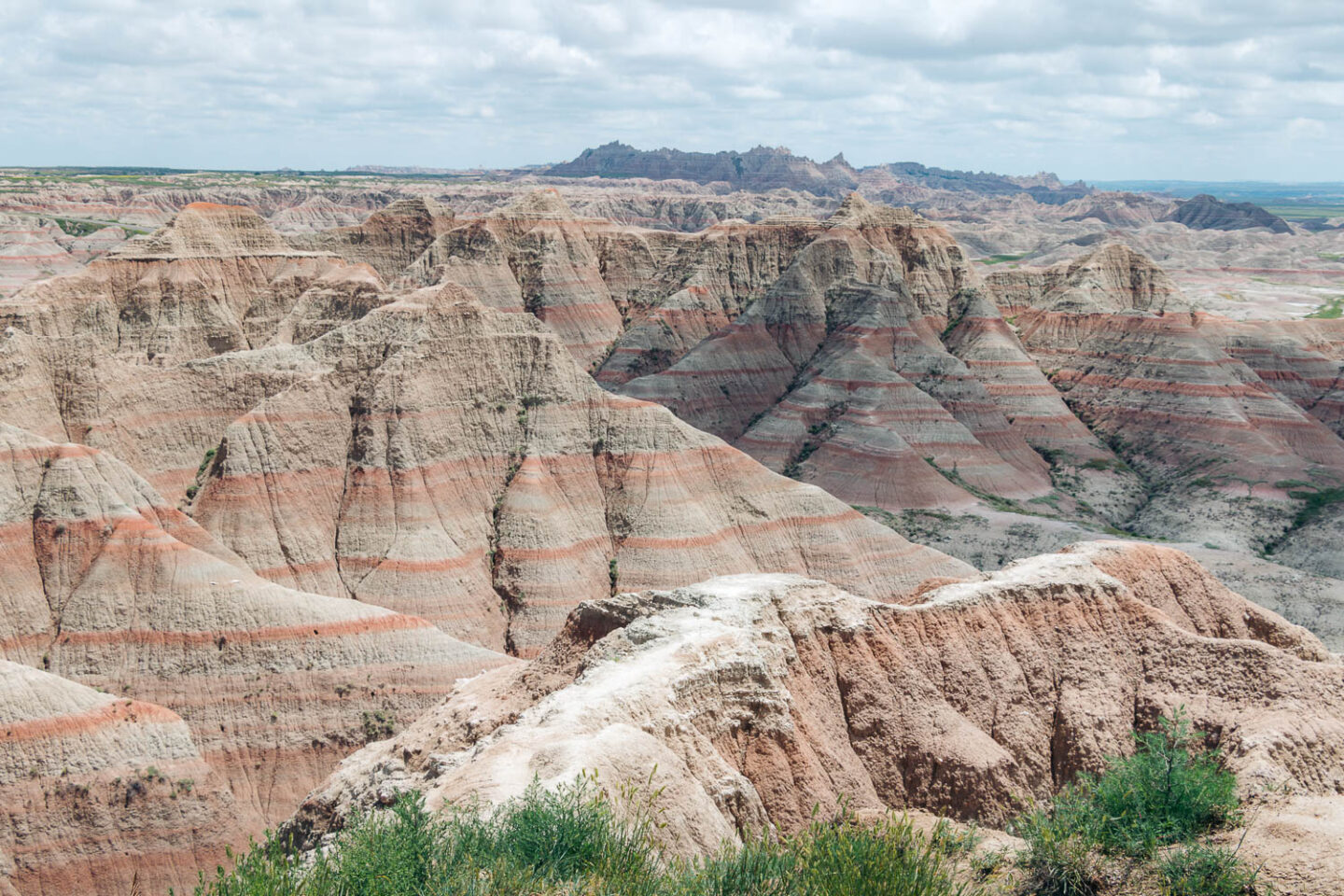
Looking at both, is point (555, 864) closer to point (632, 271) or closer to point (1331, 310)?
point (632, 271)

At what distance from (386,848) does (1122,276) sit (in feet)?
403

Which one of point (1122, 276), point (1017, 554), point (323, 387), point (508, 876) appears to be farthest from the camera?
point (1122, 276)

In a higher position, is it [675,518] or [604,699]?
[604,699]

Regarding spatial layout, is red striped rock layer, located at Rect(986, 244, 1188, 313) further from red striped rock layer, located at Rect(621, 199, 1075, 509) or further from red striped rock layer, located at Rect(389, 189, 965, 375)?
red striped rock layer, located at Rect(389, 189, 965, 375)

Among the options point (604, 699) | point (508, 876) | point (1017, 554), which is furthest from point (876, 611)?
point (1017, 554)

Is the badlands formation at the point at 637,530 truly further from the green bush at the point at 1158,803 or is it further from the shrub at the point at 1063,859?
the shrub at the point at 1063,859

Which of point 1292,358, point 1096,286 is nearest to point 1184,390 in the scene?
point 1292,358

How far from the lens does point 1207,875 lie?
1559cm

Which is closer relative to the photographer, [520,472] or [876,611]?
[876,611]

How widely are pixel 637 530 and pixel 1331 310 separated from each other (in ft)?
501

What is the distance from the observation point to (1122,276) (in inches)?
4668

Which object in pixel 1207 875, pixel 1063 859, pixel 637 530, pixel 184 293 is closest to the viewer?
pixel 1207 875

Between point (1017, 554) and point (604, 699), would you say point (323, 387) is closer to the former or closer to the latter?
point (604, 699)

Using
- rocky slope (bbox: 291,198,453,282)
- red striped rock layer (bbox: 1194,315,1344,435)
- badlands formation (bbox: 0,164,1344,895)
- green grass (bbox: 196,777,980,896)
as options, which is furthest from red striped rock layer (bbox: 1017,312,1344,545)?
green grass (bbox: 196,777,980,896)
